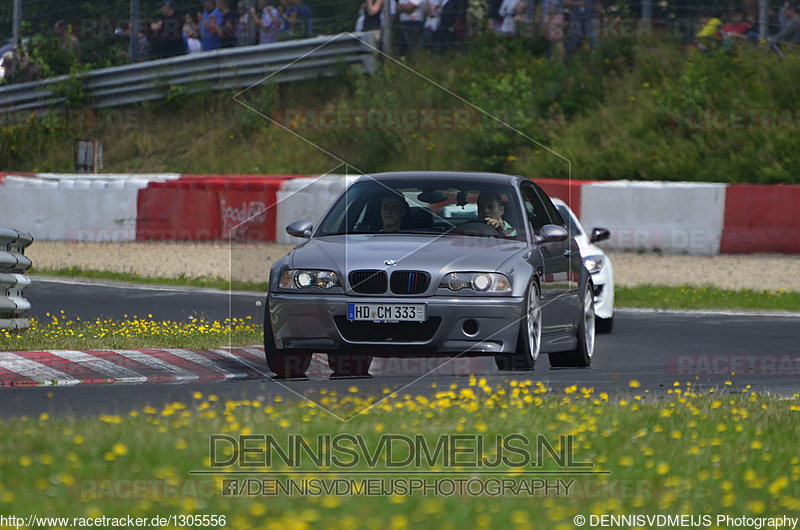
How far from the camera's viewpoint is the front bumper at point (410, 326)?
835 centimetres

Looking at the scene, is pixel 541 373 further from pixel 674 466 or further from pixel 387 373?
pixel 674 466

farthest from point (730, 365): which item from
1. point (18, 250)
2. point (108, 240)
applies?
point (108, 240)

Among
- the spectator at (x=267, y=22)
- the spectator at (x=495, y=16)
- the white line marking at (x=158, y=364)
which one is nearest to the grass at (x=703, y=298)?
the white line marking at (x=158, y=364)

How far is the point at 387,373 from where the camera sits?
909cm

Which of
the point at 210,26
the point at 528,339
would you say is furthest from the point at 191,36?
the point at 528,339

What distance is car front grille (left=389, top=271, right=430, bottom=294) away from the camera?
8.40 meters

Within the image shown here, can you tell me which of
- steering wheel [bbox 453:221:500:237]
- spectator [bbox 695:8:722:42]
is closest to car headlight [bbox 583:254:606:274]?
steering wheel [bbox 453:221:500:237]

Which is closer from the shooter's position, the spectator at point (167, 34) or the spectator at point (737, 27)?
the spectator at point (737, 27)

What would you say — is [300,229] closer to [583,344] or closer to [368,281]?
[368,281]

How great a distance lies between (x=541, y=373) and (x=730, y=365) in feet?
6.05

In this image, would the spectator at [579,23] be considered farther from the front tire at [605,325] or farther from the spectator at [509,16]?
the front tire at [605,325]

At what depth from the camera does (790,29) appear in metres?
22.6

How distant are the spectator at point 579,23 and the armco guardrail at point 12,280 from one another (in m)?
14.1

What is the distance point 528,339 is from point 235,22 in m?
17.6
